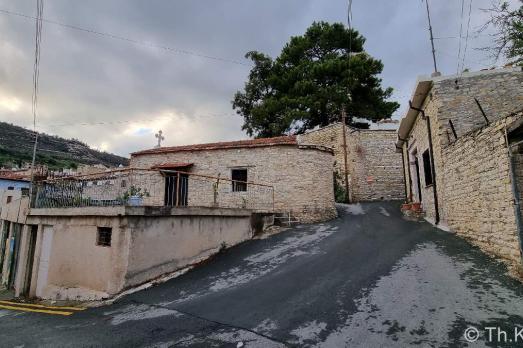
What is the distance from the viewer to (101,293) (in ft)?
23.6

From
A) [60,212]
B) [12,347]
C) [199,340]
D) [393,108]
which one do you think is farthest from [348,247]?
[393,108]

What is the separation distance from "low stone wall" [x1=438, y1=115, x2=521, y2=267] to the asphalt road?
0.39m

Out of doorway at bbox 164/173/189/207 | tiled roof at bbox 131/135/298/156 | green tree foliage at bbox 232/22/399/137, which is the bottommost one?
doorway at bbox 164/173/189/207

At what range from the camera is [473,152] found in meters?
7.09

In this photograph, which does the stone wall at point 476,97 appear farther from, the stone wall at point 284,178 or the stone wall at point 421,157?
the stone wall at point 284,178

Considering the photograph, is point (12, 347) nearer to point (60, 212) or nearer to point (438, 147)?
point (60, 212)

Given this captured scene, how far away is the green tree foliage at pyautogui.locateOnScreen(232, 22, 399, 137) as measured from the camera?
2361 cm

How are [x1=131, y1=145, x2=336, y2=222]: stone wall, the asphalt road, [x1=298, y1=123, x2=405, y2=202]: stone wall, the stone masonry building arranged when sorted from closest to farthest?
the asphalt road, the stone masonry building, [x1=131, y1=145, x2=336, y2=222]: stone wall, [x1=298, y1=123, x2=405, y2=202]: stone wall

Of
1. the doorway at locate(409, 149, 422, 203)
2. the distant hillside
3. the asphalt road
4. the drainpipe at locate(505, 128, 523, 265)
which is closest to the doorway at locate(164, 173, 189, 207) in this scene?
the asphalt road

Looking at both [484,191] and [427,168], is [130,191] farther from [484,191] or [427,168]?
[427,168]

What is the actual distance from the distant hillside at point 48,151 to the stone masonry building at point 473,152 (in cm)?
4580

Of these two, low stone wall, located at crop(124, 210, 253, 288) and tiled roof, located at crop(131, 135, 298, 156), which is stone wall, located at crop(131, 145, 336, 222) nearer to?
tiled roof, located at crop(131, 135, 298, 156)

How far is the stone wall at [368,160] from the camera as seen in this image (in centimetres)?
2059

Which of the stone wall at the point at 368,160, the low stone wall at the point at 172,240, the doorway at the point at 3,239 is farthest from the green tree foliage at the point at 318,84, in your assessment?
the doorway at the point at 3,239
